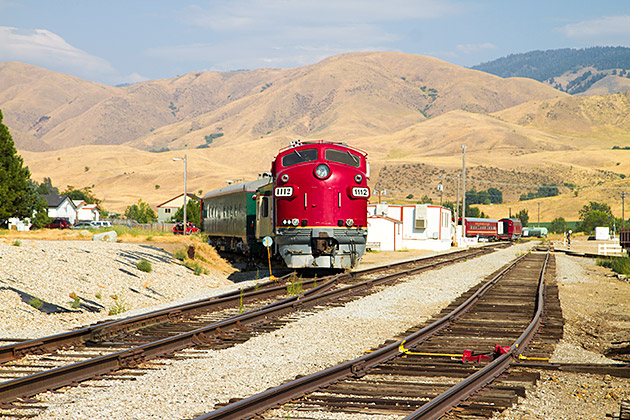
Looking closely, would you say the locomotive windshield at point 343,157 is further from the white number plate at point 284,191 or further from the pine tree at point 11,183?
the pine tree at point 11,183

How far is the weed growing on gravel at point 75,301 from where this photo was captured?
51.6 feet

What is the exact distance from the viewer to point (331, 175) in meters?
21.7

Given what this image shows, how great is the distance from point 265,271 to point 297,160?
740 centimetres

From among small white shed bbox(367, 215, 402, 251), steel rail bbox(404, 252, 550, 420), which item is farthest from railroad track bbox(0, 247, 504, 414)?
small white shed bbox(367, 215, 402, 251)

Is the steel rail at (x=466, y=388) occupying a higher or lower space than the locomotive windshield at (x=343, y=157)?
lower

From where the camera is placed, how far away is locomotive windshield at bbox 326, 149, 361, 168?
22078mm

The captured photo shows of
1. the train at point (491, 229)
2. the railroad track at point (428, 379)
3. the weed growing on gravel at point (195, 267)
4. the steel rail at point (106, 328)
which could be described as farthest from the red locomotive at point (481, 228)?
the railroad track at point (428, 379)

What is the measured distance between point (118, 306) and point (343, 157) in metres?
9.35

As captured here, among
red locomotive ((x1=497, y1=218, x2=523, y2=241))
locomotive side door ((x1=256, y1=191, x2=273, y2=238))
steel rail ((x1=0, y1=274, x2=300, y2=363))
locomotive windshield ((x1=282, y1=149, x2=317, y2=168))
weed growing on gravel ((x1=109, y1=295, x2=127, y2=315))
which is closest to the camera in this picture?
steel rail ((x1=0, y1=274, x2=300, y2=363))

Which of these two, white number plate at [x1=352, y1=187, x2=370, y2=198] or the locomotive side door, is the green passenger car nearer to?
the locomotive side door

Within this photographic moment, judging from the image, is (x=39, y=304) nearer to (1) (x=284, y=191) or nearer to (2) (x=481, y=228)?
(1) (x=284, y=191)

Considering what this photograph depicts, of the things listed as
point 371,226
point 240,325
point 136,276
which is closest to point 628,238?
point 371,226

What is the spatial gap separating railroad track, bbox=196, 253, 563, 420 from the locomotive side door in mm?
10580

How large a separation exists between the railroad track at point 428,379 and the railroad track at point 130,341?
2.74 meters
